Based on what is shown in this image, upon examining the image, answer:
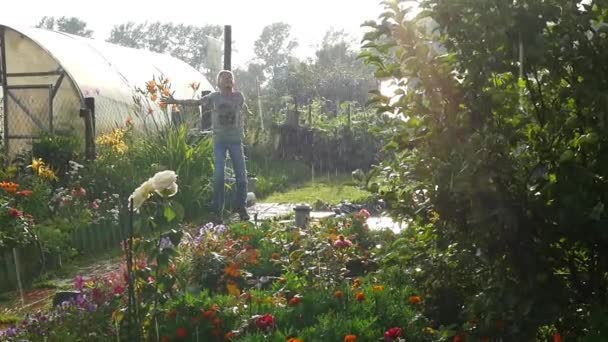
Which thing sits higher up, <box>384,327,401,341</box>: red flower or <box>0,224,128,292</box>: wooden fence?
<box>384,327,401,341</box>: red flower

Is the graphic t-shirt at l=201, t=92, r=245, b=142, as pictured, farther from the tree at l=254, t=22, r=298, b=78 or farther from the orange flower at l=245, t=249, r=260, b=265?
the tree at l=254, t=22, r=298, b=78

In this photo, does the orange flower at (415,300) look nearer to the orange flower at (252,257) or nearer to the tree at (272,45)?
the orange flower at (252,257)

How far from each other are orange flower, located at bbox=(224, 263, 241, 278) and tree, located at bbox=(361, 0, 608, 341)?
1665mm

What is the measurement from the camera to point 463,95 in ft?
9.00

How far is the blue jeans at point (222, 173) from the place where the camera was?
29.0ft

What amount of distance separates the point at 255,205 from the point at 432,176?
8.11m

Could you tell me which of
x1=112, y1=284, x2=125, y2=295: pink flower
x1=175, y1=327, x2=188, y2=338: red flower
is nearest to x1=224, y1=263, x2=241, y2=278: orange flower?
x1=112, y1=284, x2=125, y2=295: pink flower

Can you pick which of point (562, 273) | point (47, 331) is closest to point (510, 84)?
point (562, 273)

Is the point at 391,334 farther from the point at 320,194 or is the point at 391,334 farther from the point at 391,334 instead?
the point at 320,194

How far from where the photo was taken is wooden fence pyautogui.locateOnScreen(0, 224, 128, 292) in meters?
5.82

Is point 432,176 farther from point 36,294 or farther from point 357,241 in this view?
point 36,294

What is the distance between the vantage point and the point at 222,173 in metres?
8.81

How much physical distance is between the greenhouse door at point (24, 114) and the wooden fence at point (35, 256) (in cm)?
565

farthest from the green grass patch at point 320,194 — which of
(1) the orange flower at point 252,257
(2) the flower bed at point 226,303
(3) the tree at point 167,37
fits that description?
(3) the tree at point 167,37
